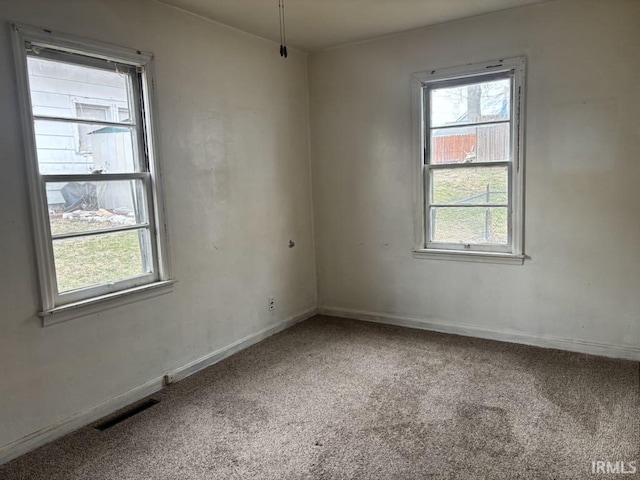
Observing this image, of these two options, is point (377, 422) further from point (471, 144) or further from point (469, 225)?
point (471, 144)

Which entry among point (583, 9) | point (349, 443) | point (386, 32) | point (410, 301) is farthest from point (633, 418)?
point (386, 32)

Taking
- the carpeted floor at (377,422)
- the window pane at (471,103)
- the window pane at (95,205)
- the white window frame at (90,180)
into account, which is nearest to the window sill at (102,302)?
the white window frame at (90,180)

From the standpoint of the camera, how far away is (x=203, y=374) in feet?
11.0

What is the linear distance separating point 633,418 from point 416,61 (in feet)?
9.84

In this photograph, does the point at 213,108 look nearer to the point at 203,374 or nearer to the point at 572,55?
the point at 203,374

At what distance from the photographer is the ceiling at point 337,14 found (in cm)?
318

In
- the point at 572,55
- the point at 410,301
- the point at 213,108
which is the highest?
the point at 572,55

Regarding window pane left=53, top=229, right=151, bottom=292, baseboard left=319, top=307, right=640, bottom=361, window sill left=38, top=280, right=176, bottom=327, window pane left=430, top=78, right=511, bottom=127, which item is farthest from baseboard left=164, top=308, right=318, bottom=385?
window pane left=430, top=78, right=511, bottom=127

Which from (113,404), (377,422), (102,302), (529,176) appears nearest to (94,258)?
(102,302)

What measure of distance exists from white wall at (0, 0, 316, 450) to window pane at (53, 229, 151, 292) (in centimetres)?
19

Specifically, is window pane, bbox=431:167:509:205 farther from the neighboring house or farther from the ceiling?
the neighboring house

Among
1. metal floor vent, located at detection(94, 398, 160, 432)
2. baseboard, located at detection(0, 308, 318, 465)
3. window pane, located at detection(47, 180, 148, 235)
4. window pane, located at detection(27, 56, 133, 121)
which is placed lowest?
metal floor vent, located at detection(94, 398, 160, 432)

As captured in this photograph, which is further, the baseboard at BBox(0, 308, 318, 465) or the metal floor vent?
the metal floor vent

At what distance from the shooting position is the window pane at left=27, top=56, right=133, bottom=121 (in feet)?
8.19
